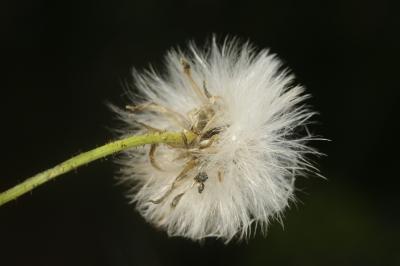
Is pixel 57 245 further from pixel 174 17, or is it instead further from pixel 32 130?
pixel 174 17

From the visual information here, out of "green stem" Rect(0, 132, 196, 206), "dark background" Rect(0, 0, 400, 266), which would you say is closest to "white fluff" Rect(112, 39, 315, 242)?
"green stem" Rect(0, 132, 196, 206)

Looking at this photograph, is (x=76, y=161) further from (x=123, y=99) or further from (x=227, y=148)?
(x=123, y=99)

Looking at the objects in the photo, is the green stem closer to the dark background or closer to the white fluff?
the white fluff

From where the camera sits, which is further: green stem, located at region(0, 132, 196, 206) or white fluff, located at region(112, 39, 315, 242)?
white fluff, located at region(112, 39, 315, 242)

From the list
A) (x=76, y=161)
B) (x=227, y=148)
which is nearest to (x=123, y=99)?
(x=227, y=148)

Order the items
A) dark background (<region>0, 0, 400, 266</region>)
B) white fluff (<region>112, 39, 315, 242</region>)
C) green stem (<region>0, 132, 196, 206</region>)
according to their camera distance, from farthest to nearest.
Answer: dark background (<region>0, 0, 400, 266</region>), white fluff (<region>112, 39, 315, 242</region>), green stem (<region>0, 132, 196, 206</region>)
